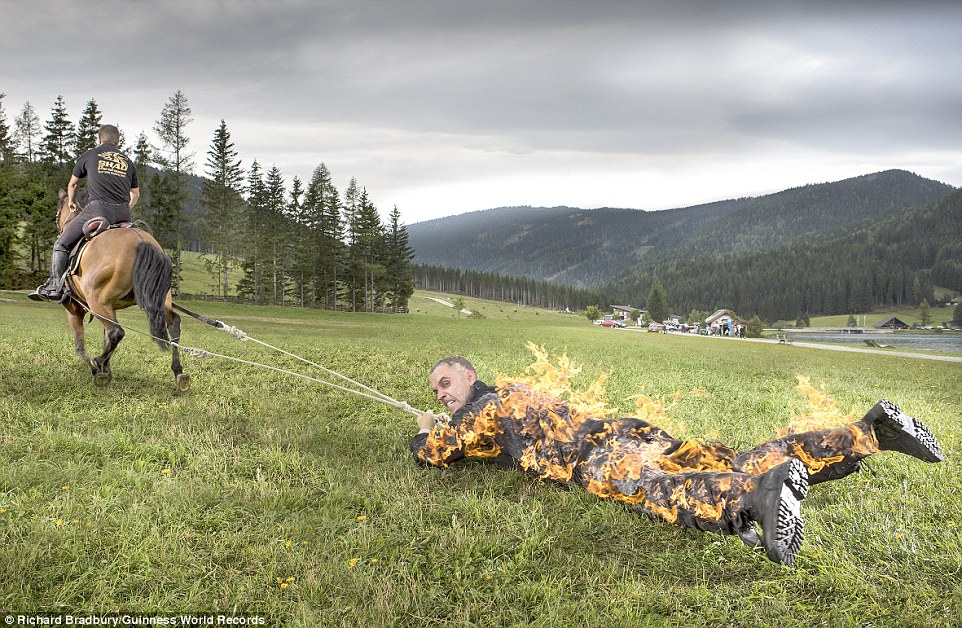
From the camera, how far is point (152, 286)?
7.42 meters

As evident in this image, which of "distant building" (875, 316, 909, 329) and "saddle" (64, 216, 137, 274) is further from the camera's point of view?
"distant building" (875, 316, 909, 329)

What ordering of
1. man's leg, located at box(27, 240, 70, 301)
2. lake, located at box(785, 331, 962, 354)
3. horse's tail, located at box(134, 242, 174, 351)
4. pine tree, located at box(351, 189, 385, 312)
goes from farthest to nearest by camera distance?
pine tree, located at box(351, 189, 385, 312)
lake, located at box(785, 331, 962, 354)
man's leg, located at box(27, 240, 70, 301)
horse's tail, located at box(134, 242, 174, 351)

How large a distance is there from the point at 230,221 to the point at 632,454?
161 ft

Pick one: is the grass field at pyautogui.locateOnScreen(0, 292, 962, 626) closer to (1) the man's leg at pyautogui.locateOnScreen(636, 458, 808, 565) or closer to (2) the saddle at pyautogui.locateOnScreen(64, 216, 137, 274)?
(1) the man's leg at pyautogui.locateOnScreen(636, 458, 808, 565)

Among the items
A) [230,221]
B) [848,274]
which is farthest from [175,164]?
[848,274]

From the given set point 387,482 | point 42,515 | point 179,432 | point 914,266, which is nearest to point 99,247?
point 179,432

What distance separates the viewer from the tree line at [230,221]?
40.0 metres

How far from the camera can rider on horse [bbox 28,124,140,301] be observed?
7.31m

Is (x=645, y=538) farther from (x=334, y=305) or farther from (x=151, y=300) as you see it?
(x=334, y=305)

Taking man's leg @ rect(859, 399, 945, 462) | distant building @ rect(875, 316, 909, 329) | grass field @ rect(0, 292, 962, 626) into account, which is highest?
man's leg @ rect(859, 399, 945, 462)

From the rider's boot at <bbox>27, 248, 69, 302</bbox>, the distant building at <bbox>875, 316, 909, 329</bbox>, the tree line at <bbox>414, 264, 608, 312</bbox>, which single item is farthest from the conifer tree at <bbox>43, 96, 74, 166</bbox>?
the distant building at <bbox>875, 316, 909, 329</bbox>

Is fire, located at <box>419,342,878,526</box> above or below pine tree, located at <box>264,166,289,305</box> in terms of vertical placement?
below

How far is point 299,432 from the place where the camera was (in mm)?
6238

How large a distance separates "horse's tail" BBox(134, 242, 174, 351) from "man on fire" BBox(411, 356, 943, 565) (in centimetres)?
475
